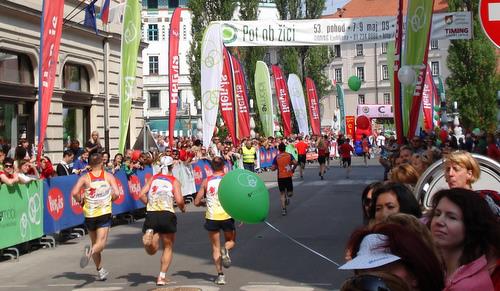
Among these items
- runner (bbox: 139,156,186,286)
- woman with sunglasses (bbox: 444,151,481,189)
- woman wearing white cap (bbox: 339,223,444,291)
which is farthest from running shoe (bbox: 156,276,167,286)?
woman wearing white cap (bbox: 339,223,444,291)

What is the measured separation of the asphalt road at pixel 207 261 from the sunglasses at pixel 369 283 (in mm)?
7106

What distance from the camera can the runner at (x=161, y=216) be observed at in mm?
10039

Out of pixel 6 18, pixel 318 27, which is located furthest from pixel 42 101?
pixel 318 27

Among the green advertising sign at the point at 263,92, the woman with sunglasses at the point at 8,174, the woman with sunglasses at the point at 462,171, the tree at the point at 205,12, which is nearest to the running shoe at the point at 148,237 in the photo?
the woman with sunglasses at the point at 8,174

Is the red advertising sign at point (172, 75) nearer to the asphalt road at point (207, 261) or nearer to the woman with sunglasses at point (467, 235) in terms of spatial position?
the asphalt road at point (207, 261)

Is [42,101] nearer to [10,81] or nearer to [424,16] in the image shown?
[10,81]

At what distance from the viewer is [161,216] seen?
401 inches

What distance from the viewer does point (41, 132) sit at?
53.3 ft

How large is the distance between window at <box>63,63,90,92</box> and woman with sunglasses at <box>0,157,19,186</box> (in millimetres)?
13196

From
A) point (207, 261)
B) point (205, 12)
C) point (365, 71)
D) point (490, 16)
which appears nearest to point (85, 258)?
point (207, 261)

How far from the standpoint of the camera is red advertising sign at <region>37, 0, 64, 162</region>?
53.8 feet

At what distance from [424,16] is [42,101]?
811 centimetres

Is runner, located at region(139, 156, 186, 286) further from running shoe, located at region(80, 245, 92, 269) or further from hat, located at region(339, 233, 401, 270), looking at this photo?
hat, located at region(339, 233, 401, 270)

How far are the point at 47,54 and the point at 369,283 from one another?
15.6m
